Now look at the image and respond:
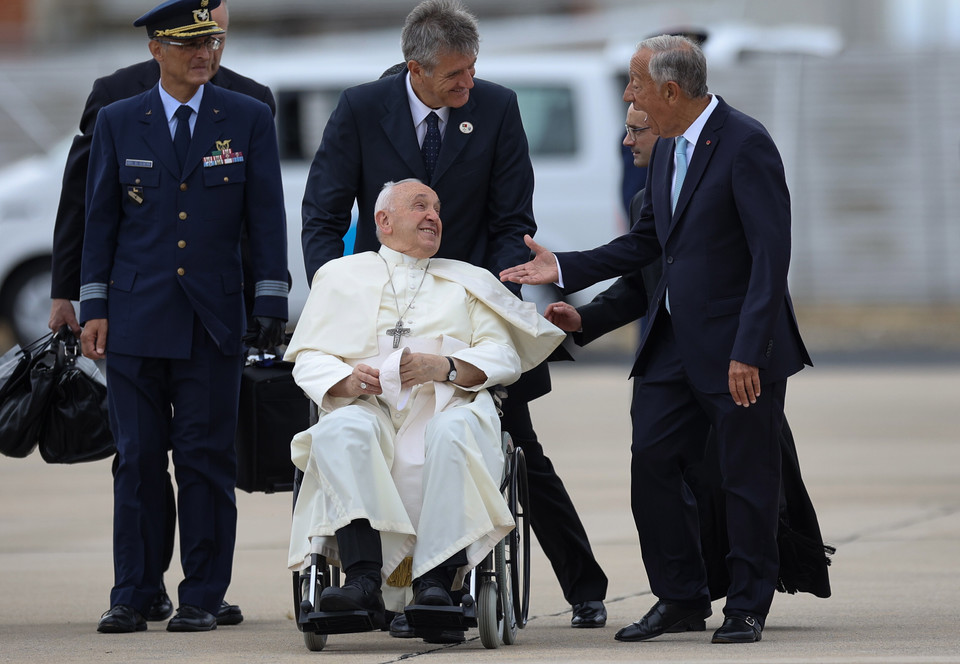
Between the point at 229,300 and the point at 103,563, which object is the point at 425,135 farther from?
the point at 103,563

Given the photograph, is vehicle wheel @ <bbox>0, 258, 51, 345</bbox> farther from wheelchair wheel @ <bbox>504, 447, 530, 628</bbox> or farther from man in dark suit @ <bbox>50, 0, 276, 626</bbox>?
wheelchair wheel @ <bbox>504, 447, 530, 628</bbox>

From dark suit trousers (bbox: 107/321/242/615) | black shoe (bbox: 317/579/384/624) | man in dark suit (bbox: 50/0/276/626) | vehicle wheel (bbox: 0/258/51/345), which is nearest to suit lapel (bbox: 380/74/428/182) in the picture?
man in dark suit (bbox: 50/0/276/626)

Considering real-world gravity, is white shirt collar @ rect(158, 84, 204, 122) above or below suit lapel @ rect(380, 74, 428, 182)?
above

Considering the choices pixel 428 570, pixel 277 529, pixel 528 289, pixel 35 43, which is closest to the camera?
pixel 428 570

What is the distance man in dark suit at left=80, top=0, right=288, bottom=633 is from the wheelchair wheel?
1025 millimetres

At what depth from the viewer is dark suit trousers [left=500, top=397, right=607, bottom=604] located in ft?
20.9

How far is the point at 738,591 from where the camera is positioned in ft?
18.9

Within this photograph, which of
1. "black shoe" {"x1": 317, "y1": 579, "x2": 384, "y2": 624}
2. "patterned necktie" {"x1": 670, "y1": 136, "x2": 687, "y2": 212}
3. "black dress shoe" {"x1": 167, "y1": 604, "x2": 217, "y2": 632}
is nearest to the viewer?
"black shoe" {"x1": 317, "y1": 579, "x2": 384, "y2": 624}

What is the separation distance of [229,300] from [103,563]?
1919 millimetres

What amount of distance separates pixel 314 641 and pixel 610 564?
231 cm

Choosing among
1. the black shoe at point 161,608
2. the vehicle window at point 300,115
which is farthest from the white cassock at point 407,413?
the vehicle window at point 300,115

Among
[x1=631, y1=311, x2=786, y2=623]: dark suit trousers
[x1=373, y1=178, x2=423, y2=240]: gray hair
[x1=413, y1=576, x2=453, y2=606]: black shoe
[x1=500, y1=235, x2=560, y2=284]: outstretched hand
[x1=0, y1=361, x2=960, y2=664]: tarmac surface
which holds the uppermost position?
[x1=373, y1=178, x2=423, y2=240]: gray hair

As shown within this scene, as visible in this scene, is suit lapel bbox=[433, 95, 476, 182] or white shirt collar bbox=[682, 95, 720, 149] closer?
white shirt collar bbox=[682, 95, 720, 149]

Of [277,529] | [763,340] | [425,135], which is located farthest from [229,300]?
[277,529]
